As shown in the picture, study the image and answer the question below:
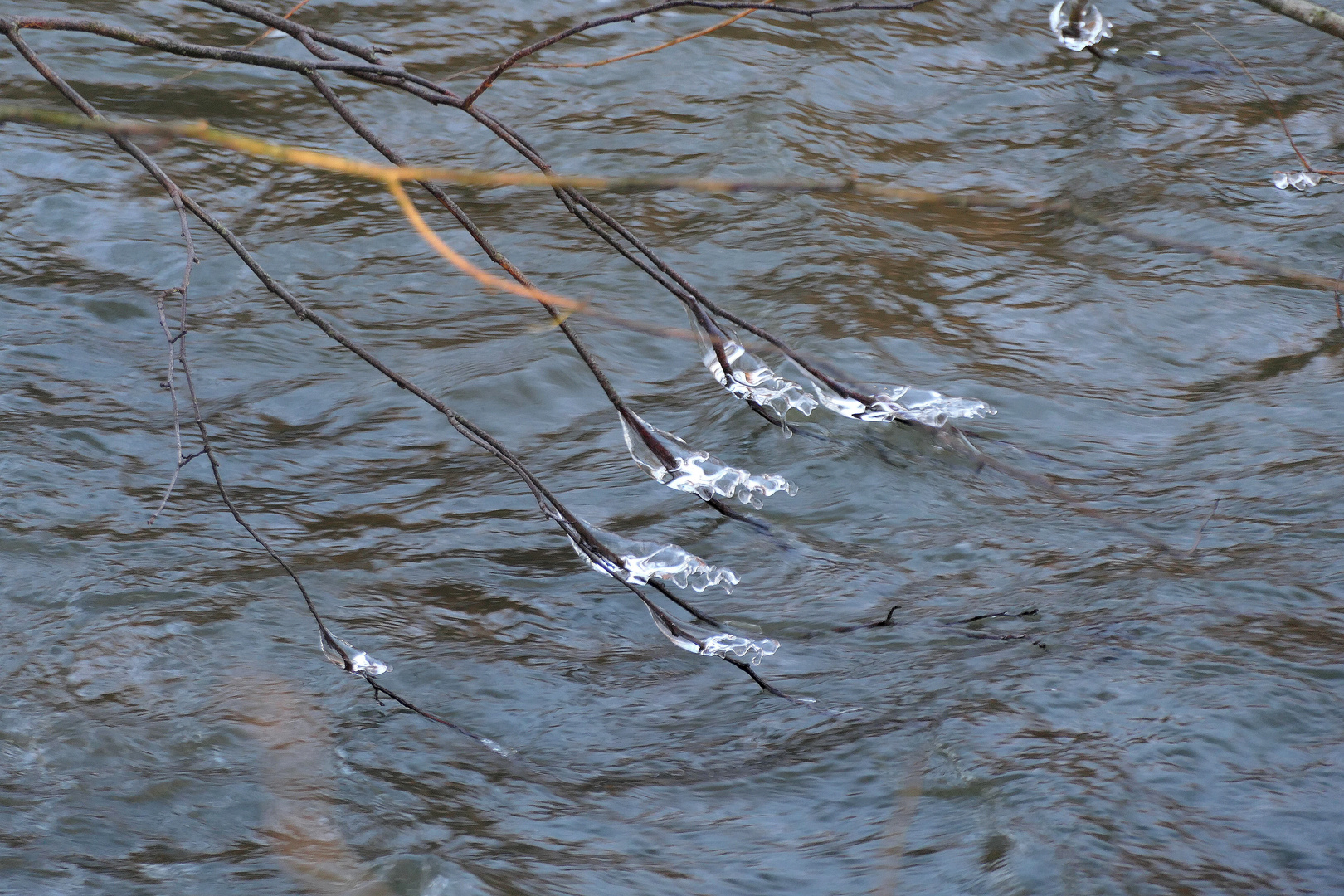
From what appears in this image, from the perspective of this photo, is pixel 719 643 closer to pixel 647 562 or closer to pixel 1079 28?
pixel 647 562

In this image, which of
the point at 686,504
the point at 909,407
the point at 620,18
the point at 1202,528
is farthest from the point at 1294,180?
the point at 620,18

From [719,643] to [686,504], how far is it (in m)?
1.00

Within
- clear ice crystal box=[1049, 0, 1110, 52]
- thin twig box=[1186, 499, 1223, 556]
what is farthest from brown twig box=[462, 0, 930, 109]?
clear ice crystal box=[1049, 0, 1110, 52]

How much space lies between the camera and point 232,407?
3.89 m

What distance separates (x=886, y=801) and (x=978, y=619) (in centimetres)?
61

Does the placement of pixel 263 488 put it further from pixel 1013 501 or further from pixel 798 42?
pixel 798 42

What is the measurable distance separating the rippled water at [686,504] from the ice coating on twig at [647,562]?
29 centimetres

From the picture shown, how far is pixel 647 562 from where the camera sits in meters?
2.47

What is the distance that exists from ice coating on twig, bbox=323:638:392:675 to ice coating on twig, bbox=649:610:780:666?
52cm

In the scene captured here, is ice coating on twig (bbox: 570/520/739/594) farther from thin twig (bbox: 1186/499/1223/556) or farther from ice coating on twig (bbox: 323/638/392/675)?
thin twig (bbox: 1186/499/1223/556)

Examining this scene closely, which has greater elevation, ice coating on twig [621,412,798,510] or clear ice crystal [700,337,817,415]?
clear ice crystal [700,337,817,415]

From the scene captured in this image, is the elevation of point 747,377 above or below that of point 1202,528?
above

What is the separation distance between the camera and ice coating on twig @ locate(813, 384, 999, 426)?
2.29 m

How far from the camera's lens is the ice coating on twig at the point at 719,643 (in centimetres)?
226
